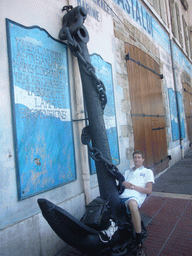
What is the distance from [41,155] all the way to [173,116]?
6.07 meters

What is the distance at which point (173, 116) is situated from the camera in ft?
24.3

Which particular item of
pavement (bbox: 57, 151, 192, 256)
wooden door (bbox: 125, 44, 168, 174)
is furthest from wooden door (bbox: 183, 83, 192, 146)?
pavement (bbox: 57, 151, 192, 256)

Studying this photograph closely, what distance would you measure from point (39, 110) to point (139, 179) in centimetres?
137

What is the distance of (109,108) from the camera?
3.58 m

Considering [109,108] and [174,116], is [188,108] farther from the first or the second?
[109,108]

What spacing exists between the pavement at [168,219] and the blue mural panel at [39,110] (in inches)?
35.9

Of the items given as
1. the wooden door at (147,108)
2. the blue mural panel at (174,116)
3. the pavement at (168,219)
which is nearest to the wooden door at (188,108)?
the blue mural panel at (174,116)

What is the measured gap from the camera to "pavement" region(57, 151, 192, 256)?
2.31 m

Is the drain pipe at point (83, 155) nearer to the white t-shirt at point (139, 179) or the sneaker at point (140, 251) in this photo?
the white t-shirt at point (139, 179)

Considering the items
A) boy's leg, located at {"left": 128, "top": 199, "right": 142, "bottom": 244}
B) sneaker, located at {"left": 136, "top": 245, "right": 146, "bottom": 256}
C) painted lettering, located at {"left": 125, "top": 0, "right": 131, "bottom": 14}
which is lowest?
sneaker, located at {"left": 136, "top": 245, "right": 146, "bottom": 256}

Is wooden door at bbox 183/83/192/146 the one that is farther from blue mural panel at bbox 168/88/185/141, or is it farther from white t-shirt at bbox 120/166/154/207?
white t-shirt at bbox 120/166/154/207

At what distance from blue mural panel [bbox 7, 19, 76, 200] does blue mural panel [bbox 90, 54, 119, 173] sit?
2.79 feet

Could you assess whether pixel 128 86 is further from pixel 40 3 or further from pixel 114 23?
pixel 40 3

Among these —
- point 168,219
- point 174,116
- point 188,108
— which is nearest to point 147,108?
point 174,116
